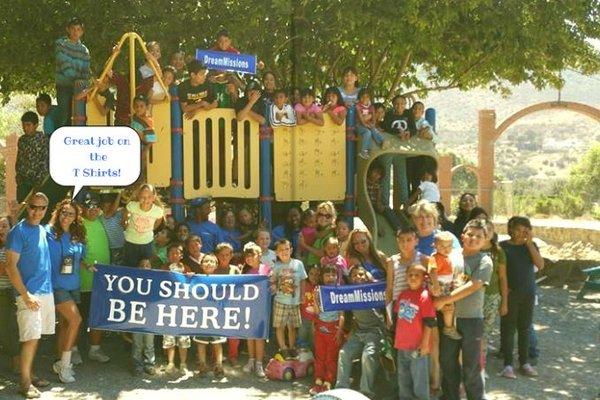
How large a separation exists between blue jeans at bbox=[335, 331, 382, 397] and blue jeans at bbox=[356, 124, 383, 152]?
10.9 ft

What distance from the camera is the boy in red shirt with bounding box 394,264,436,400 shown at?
7.36 m

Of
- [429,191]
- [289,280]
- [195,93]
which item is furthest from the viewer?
[429,191]

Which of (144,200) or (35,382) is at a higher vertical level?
(144,200)

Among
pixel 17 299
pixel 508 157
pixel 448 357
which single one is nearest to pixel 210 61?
pixel 17 299

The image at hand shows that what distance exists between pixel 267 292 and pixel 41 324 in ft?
7.03

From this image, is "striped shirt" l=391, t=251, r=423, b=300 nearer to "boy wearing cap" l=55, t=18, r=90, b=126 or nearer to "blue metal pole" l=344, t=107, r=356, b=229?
"blue metal pole" l=344, t=107, r=356, b=229

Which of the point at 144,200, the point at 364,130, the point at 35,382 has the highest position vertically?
the point at 364,130

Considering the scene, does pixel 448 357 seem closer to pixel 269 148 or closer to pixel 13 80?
pixel 269 148

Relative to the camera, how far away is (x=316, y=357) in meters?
8.28

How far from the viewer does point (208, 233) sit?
9672 mm

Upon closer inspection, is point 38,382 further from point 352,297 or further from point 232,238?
point 352,297

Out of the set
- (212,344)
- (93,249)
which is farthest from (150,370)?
(93,249)

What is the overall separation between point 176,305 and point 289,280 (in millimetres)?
1122

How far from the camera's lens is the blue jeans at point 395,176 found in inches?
457
